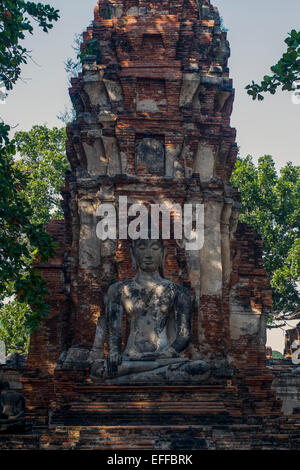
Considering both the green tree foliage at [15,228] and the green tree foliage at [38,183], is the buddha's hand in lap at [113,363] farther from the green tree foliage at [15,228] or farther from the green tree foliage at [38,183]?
the green tree foliage at [38,183]

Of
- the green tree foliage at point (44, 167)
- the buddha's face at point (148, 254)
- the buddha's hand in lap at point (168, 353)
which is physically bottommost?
the buddha's hand in lap at point (168, 353)

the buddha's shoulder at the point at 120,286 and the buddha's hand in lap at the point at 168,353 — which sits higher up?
the buddha's shoulder at the point at 120,286

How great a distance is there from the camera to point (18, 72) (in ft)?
41.4

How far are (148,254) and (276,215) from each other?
15406mm

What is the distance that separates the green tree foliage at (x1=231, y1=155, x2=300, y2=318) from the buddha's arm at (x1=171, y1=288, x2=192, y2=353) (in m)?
13.1

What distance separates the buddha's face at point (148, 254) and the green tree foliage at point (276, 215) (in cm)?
1324

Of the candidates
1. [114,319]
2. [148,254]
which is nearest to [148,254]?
[148,254]

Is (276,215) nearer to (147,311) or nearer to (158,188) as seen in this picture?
(158,188)

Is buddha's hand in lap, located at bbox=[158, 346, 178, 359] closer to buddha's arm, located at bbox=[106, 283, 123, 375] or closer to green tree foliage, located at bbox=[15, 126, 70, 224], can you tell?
buddha's arm, located at bbox=[106, 283, 123, 375]

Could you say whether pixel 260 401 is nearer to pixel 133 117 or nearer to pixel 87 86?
pixel 133 117

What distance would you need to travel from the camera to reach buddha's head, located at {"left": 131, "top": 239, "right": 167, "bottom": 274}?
38.0 ft

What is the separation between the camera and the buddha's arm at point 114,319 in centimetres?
1119

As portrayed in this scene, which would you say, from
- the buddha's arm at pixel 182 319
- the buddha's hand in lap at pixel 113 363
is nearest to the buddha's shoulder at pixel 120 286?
the buddha's arm at pixel 182 319

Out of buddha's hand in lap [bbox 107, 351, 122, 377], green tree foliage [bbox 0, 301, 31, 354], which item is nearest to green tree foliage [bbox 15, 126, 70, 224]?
green tree foliage [bbox 0, 301, 31, 354]
